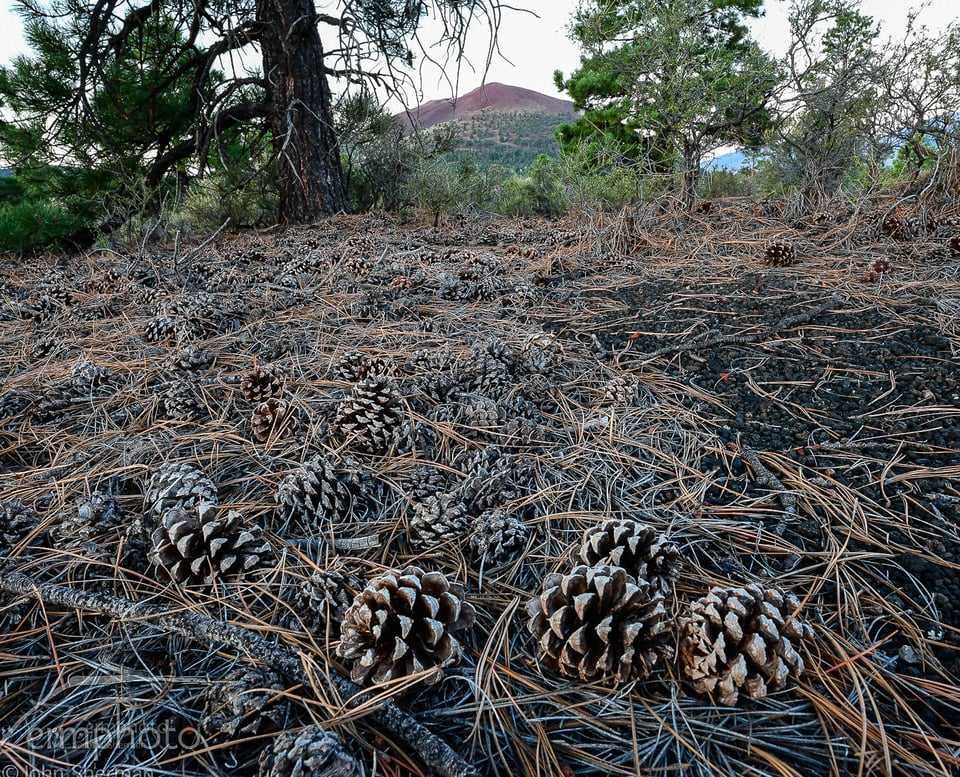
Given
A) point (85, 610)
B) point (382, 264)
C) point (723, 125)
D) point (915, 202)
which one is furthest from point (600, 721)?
point (723, 125)

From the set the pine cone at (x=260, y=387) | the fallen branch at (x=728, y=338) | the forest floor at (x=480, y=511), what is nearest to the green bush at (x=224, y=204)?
the forest floor at (x=480, y=511)

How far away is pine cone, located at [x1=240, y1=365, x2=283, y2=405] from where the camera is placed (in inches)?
59.7

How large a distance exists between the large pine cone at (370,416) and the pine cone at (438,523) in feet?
0.91

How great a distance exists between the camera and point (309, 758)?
652 millimetres

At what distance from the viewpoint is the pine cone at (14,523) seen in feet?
3.49

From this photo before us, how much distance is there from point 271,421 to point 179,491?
32 centimetres

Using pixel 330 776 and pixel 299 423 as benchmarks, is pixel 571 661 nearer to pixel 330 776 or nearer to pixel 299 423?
pixel 330 776

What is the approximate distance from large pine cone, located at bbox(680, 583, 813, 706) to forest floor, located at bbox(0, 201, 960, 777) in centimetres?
1

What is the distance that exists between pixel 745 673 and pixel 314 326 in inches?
73.1

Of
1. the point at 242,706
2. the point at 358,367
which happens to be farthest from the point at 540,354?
the point at 242,706

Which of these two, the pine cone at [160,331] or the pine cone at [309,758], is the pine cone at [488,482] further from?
the pine cone at [160,331]

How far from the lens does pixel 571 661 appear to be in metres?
0.80

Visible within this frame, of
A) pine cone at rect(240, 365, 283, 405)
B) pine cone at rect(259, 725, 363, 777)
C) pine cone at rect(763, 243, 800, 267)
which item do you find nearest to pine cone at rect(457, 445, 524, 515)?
pine cone at rect(259, 725, 363, 777)

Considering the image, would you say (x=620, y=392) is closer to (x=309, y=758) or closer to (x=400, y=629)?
(x=400, y=629)
